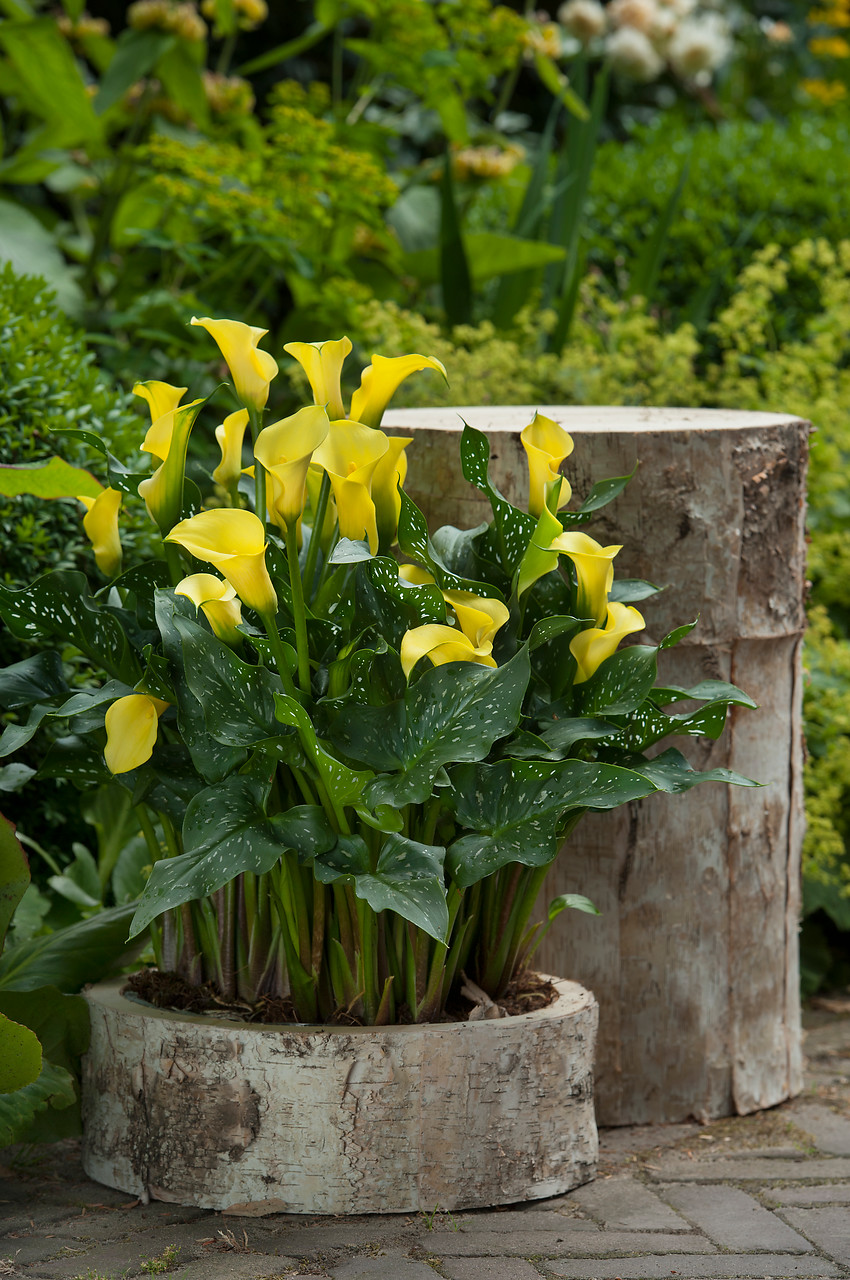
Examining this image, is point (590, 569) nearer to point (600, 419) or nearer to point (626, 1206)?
point (600, 419)

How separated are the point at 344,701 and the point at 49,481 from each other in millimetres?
614

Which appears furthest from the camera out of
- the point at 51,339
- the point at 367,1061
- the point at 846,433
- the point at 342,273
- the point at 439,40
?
the point at 439,40

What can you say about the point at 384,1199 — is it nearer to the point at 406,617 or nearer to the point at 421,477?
the point at 406,617

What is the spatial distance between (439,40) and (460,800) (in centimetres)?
305

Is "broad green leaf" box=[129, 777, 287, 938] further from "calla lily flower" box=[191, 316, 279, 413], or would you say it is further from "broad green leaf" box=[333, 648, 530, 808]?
"calla lily flower" box=[191, 316, 279, 413]

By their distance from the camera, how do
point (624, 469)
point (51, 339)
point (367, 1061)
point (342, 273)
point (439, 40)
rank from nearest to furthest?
point (367, 1061)
point (624, 469)
point (51, 339)
point (342, 273)
point (439, 40)

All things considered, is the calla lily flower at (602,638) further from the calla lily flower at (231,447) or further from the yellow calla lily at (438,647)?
the calla lily flower at (231,447)

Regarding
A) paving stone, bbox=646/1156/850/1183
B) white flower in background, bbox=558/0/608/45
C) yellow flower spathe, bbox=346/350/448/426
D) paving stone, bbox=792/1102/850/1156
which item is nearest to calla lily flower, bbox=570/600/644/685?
yellow flower spathe, bbox=346/350/448/426

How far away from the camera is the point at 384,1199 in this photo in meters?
1.60

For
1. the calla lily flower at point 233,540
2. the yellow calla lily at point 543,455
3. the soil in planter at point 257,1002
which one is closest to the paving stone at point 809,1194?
the soil in planter at point 257,1002

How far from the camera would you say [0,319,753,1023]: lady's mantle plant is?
1.50m

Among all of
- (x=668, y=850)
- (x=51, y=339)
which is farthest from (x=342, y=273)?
(x=668, y=850)

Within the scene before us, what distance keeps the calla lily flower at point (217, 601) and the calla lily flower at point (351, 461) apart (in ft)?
0.61

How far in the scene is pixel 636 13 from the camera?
530cm
